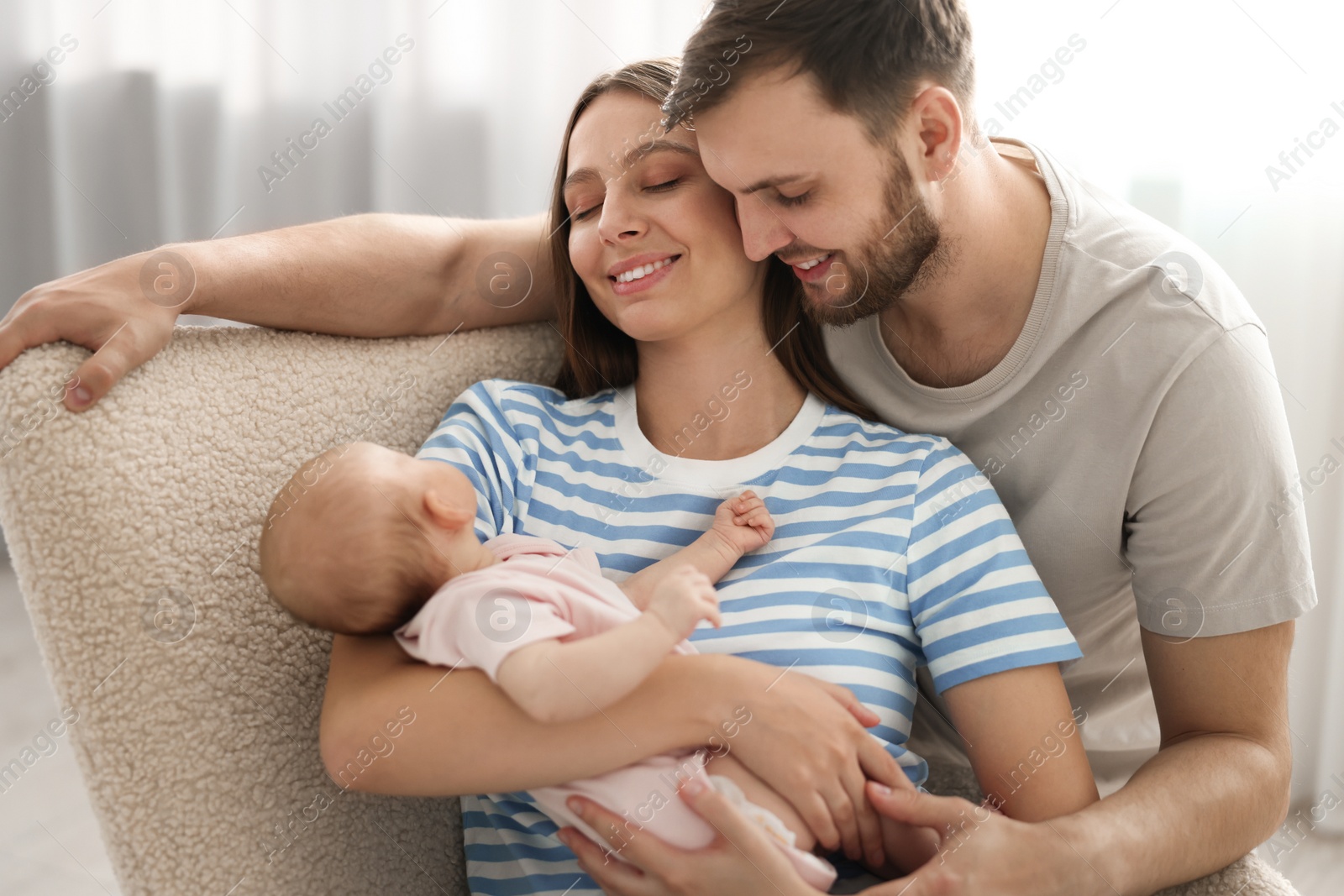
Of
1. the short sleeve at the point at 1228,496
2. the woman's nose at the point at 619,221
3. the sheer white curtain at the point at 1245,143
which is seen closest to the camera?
the short sleeve at the point at 1228,496

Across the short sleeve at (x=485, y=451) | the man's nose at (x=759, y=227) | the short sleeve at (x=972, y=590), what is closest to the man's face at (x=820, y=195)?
the man's nose at (x=759, y=227)

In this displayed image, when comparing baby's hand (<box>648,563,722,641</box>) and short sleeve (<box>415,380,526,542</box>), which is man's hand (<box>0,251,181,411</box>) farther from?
baby's hand (<box>648,563,722,641</box>)

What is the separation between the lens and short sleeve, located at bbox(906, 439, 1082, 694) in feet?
A: 3.36

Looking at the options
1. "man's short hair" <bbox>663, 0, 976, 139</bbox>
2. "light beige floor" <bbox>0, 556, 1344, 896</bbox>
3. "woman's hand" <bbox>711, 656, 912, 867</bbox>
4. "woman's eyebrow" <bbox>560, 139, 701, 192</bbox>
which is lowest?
"light beige floor" <bbox>0, 556, 1344, 896</bbox>

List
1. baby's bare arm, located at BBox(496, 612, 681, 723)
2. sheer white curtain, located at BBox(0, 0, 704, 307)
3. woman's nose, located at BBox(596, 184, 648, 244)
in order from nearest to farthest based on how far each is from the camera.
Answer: baby's bare arm, located at BBox(496, 612, 681, 723), woman's nose, located at BBox(596, 184, 648, 244), sheer white curtain, located at BBox(0, 0, 704, 307)

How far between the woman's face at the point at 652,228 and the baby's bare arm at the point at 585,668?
46cm

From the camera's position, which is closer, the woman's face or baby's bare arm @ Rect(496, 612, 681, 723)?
baby's bare arm @ Rect(496, 612, 681, 723)

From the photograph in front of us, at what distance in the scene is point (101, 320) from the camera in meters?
1.03

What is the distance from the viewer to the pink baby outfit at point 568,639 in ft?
3.01

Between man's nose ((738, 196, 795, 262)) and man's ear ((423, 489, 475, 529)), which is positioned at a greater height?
man's nose ((738, 196, 795, 262))

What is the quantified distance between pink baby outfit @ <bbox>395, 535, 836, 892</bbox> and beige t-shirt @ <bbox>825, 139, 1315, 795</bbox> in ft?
1.54

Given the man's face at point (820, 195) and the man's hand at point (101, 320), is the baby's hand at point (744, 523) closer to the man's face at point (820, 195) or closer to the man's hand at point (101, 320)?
the man's face at point (820, 195)

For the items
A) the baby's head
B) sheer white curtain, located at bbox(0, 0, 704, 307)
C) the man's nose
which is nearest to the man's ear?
the baby's head

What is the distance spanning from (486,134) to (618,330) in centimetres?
128
